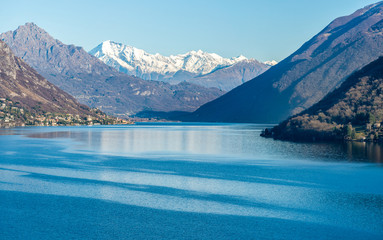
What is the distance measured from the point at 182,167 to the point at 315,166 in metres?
26.9

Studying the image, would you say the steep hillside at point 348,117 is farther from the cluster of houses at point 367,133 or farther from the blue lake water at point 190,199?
the blue lake water at point 190,199

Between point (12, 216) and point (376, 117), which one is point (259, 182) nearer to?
point (12, 216)

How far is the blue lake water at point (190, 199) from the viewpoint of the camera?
43625 mm

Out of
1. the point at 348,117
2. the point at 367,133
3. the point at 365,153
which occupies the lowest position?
the point at 365,153

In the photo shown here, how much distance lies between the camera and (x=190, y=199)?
56.0m

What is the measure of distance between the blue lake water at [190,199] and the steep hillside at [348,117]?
6082cm

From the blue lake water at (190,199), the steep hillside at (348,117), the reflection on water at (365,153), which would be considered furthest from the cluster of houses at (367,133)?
the blue lake water at (190,199)

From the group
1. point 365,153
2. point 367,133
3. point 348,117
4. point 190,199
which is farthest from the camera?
point 348,117

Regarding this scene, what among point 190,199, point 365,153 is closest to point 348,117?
point 365,153

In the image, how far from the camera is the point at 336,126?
16262 cm

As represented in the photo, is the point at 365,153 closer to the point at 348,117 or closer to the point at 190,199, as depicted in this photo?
the point at 348,117

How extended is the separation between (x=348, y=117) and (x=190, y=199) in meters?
127

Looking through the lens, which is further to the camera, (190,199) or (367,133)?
(367,133)

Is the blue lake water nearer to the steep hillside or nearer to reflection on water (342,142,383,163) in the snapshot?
reflection on water (342,142,383,163)
